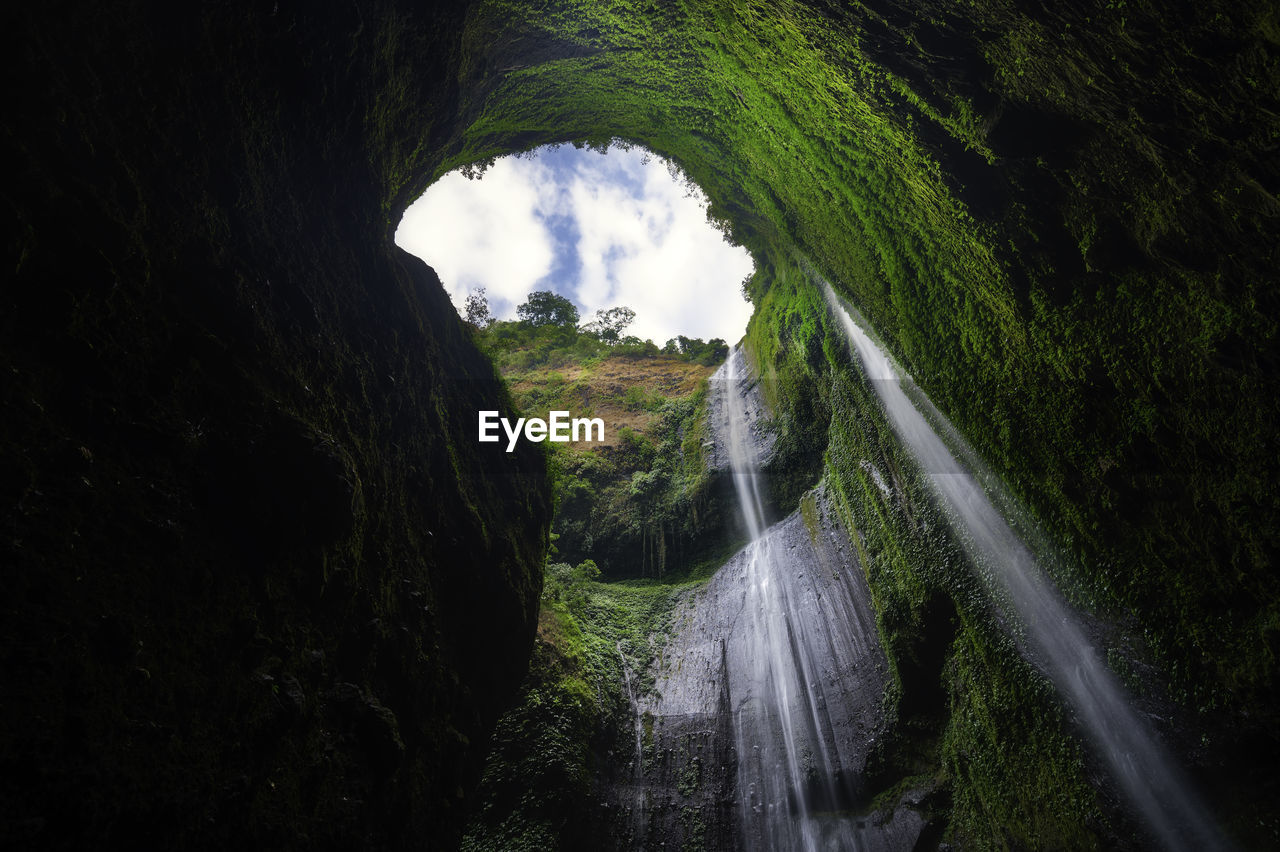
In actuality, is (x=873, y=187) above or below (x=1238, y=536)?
above

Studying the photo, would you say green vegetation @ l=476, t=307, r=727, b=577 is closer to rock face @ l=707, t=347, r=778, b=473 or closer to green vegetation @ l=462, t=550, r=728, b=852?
rock face @ l=707, t=347, r=778, b=473

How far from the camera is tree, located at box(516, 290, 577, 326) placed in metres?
32.9

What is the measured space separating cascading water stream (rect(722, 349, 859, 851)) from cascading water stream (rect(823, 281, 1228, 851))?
4862 millimetres

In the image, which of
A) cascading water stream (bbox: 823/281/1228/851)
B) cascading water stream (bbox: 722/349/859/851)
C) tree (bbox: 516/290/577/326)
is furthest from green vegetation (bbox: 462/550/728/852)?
tree (bbox: 516/290/577/326)

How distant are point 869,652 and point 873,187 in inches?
355

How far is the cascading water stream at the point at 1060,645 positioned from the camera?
5.98 meters

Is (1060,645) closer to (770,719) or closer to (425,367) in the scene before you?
(770,719)

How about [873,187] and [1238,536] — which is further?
[873,187]

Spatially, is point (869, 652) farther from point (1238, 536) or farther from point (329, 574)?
point (329, 574)

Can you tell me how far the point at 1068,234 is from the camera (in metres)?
4.82

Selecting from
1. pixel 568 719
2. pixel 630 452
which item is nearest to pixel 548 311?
pixel 630 452

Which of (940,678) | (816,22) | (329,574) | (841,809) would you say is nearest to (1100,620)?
(940,678)

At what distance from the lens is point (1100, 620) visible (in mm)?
6492

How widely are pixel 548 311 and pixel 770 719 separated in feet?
86.0
